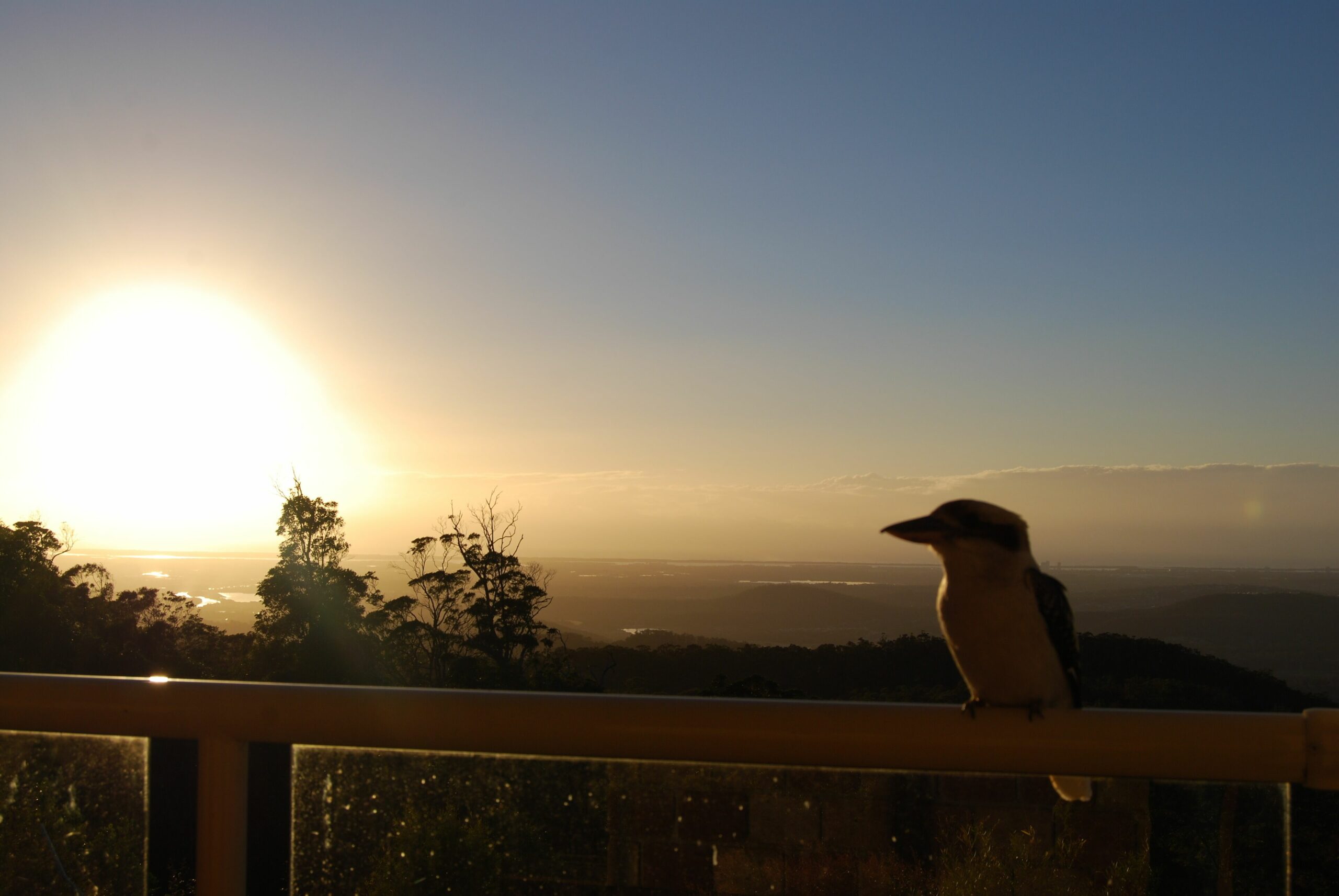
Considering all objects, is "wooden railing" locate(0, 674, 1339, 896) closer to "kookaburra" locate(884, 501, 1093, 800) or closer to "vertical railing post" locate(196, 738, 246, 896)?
"vertical railing post" locate(196, 738, 246, 896)

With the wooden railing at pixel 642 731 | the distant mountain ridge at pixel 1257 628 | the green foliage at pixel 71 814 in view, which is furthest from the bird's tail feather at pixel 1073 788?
the distant mountain ridge at pixel 1257 628

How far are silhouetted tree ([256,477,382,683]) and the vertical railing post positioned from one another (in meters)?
16.4

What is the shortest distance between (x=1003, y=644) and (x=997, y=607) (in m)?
0.09

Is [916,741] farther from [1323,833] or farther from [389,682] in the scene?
[389,682]

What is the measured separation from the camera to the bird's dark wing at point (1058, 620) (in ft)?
7.59

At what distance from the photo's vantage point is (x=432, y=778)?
173 centimetres

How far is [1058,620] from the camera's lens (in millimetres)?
2344

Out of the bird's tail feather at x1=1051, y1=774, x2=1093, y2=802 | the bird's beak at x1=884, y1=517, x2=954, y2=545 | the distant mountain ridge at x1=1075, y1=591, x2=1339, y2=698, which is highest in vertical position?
the bird's beak at x1=884, y1=517, x2=954, y2=545

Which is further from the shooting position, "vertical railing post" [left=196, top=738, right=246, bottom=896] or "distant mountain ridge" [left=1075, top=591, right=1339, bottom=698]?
"distant mountain ridge" [left=1075, top=591, right=1339, bottom=698]

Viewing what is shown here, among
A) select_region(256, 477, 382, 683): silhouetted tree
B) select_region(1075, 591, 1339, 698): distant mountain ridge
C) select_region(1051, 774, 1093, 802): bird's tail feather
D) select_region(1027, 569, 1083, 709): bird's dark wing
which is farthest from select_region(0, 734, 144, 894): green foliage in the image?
select_region(256, 477, 382, 683): silhouetted tree

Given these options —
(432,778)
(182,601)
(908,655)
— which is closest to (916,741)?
(432,778)

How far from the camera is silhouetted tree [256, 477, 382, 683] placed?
58.2 ft

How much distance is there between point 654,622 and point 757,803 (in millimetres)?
24822

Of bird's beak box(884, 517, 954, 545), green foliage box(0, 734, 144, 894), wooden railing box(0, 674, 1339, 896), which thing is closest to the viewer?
wooden railing box(0, 674, 1339, 896)
